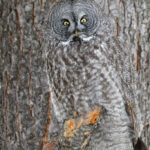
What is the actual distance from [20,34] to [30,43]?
10 cm

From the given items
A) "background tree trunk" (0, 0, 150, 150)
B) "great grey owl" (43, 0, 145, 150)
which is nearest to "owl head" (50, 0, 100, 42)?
"great grey owl" (43, 0, 145, 150)

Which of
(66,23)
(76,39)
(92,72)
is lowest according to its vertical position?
(92,72)

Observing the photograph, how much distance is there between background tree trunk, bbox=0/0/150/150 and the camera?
6.83 feet

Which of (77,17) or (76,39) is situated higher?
(77,17)

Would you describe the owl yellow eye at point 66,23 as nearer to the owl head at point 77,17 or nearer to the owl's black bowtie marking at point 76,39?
the owl head at point 77,17

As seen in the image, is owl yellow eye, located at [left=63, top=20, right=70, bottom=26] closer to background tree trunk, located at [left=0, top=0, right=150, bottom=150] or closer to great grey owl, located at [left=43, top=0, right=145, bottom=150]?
great grey owl, located at [left=43, top=0, right=145, bottom=150]

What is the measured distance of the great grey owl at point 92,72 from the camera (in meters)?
2.00

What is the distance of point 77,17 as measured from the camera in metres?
2.02

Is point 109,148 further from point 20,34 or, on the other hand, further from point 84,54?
point 20,34

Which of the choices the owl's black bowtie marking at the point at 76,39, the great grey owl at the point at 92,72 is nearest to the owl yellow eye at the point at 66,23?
the great grey owl at the point at 92,72

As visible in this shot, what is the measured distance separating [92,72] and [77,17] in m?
0.43

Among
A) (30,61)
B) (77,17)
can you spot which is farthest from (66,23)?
(30,61)

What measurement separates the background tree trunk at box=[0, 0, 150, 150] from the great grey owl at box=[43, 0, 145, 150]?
0.26 feet

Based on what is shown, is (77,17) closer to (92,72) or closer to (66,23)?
(66,23)
